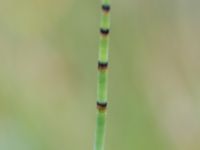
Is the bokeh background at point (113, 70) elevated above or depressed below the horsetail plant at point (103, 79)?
above

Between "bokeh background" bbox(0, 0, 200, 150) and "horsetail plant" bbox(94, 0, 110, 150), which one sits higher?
"bokeh background" bbox(0, 0, 200, 150)

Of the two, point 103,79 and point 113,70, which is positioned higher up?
point 113,70

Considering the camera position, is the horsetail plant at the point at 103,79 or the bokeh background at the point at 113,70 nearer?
the horsetail plant at the point at 103,79

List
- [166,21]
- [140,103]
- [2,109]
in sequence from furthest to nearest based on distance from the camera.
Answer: [166,21] < [140,103] < [2,109]

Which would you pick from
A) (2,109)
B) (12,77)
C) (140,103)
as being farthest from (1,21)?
(140,103)

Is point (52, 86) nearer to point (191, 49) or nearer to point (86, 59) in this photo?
point (86, 59)

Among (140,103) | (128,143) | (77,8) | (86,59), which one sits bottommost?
(128,143)

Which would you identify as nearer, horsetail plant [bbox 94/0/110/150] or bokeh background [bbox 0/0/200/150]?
horsetail plant [bbox 94/0/110/150]

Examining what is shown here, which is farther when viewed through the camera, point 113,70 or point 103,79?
point 113,70
